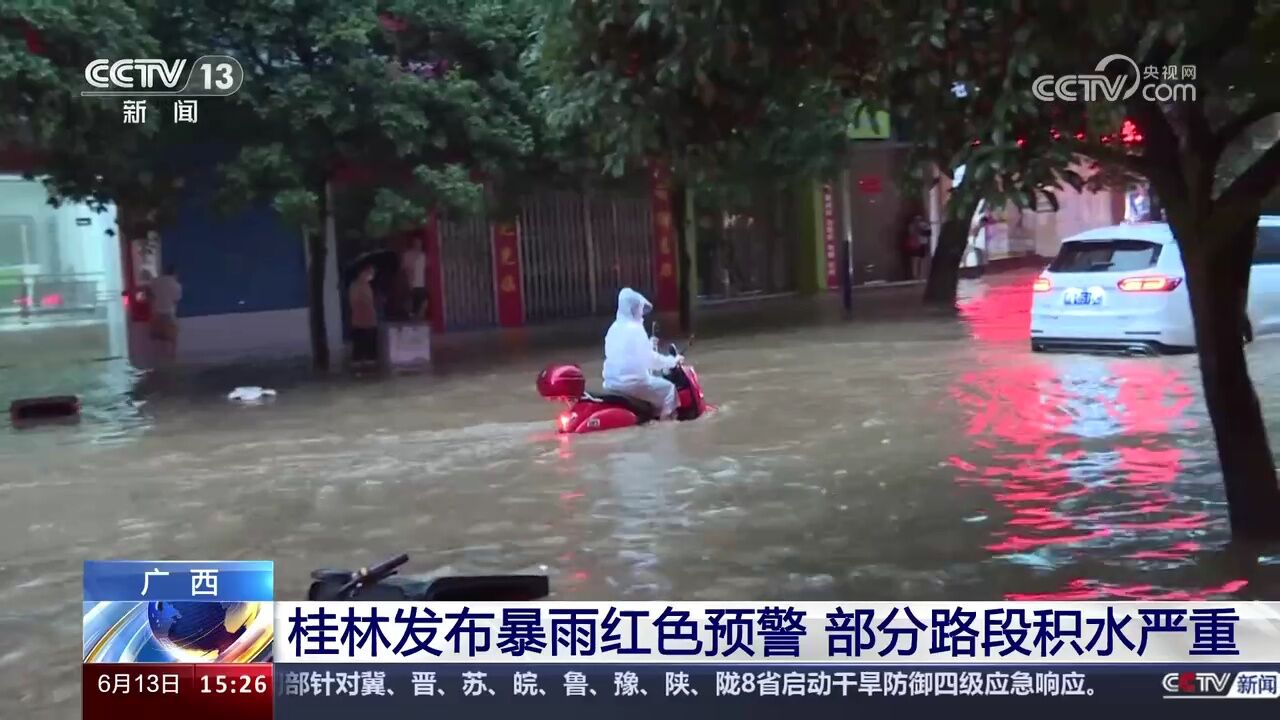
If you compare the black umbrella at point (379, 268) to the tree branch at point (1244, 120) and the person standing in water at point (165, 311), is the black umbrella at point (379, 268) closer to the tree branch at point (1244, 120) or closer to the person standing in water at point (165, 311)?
the person standing in water at point (165, 311)

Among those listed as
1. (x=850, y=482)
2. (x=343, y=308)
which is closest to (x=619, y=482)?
(x=850, y=482)

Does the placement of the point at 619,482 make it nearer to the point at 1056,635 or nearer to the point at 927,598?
the point at 927,598

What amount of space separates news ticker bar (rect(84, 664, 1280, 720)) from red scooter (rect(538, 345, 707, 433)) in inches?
85.5

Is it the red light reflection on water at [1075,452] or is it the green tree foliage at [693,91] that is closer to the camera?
the green tree foliage at [693,91]

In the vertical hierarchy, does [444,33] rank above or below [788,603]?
above

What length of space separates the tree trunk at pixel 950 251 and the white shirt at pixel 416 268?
1769mm

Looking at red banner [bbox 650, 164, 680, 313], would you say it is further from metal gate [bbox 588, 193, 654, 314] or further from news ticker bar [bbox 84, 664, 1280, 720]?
news ticker bar [bbox 84, 664, 1280, 720]

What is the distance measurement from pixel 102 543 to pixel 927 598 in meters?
2.62

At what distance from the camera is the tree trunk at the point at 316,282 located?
478 centimetres

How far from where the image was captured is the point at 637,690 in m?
2.92

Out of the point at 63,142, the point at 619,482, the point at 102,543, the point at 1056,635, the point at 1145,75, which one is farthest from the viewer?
the point at 619,482

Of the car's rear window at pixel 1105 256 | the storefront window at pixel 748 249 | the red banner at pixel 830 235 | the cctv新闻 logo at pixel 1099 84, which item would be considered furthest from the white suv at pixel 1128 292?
the cctv新闻 logo at pixel 1099 84

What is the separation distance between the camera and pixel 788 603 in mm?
3018

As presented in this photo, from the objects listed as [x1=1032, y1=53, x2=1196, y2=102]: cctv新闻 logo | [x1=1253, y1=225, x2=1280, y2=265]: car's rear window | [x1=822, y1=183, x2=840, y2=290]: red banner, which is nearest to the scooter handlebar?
[x1=822, y1=183, x2=840, y2=290]: red banner
